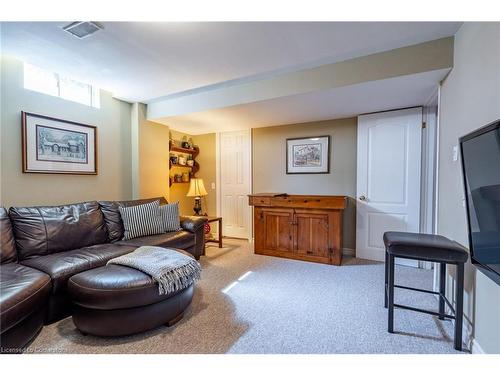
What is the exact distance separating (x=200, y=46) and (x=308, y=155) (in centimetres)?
238

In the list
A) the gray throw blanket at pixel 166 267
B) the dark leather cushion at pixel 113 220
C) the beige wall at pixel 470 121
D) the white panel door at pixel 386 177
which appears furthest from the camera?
the white panel door at pixel 386 177

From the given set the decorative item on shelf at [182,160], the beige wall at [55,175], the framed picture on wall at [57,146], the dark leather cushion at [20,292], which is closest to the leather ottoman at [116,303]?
the dark leather cushion at [20,292]

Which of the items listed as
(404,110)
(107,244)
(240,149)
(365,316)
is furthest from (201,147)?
(365,316)

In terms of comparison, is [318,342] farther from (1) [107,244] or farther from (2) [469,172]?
(1) [107,244]

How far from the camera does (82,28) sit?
1.83 meters

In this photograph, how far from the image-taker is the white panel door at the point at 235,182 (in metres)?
4.45

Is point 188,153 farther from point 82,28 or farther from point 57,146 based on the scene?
point 82,28

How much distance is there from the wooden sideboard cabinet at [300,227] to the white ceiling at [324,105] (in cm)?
119

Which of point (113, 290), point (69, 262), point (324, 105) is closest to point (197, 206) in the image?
point (69, 262)

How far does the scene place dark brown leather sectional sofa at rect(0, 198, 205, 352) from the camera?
58.1 inches

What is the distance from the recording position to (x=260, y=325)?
5.99 feet

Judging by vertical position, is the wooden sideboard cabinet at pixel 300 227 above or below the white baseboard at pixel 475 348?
above

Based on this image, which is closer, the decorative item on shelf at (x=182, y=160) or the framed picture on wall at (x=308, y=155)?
the framed picture on wall at (x=308, y=155)

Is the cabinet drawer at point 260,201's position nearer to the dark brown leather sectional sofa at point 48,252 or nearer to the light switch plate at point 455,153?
the dark brown leather sectional sofa at point 48,252
